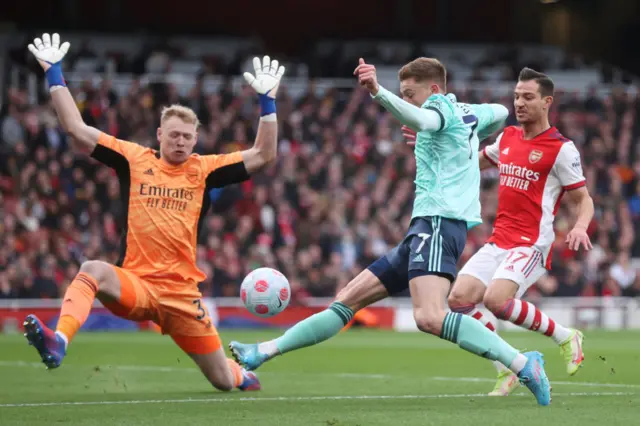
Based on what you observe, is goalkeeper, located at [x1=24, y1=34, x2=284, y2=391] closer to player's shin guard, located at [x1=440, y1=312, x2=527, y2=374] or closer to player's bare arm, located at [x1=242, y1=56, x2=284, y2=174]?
player's bare arm, located at [x1=242, y1=56, x2=284, y2=174]

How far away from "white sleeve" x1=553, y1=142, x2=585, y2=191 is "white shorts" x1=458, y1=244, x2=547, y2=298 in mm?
580

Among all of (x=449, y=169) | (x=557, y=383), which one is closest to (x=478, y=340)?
(x=449, y=169)

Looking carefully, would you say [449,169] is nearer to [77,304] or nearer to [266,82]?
[266,82]

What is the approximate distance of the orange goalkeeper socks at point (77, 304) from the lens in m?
7.59

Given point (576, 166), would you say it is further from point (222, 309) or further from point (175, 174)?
point (222, 309)

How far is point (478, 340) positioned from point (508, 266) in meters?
1.72

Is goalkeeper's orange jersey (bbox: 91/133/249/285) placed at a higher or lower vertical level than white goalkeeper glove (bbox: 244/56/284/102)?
lower

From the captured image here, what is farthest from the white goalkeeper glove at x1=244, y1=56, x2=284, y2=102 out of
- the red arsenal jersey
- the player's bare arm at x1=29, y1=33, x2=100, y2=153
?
the red arsenal jersey

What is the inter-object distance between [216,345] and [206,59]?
731 inches

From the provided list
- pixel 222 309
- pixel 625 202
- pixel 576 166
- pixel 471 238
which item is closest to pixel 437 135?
pixel 576 166

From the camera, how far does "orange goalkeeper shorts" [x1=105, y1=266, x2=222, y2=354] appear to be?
852 centimetres

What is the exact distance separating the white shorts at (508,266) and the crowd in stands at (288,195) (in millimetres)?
11930

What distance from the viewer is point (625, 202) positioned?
82.4ft

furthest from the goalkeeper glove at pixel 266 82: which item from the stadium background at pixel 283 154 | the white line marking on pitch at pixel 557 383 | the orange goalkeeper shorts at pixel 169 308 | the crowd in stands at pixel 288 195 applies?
the crowd in stands at pixel 288 195
